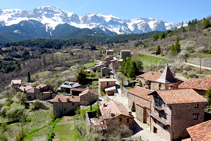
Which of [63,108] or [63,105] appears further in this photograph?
[63,108]

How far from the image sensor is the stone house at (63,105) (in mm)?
37094

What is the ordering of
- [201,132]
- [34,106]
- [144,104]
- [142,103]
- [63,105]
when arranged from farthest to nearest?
1. [34,106]
2. [63,105]
3. [142,103]
4. [144,104]
5. [201,132]

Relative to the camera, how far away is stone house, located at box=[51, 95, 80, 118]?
1460 inches

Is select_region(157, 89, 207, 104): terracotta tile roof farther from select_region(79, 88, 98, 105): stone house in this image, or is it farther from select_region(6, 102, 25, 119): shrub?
select_region(6, 102, 25, 119): shrub

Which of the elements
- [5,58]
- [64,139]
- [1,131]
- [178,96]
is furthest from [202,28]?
[5,58]

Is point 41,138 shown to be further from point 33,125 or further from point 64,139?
point 33,125

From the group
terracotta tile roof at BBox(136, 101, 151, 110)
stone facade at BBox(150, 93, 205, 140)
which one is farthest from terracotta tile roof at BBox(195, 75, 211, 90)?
terracotta tile roof at BBox(136, 101, 151, 110)

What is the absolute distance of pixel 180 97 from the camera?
17953 mm

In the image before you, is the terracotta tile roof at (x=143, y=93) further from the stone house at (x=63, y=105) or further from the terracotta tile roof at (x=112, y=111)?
the stone house at (x=63, y=105)

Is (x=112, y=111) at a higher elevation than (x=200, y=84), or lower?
lower

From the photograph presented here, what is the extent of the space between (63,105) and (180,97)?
2877cm

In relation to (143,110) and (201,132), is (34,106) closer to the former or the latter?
(143,110)

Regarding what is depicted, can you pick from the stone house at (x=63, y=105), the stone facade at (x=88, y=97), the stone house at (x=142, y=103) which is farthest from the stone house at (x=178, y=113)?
the stone house at (x=63, y=105)

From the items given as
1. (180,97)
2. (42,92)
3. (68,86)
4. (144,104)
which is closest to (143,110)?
(144,104)
